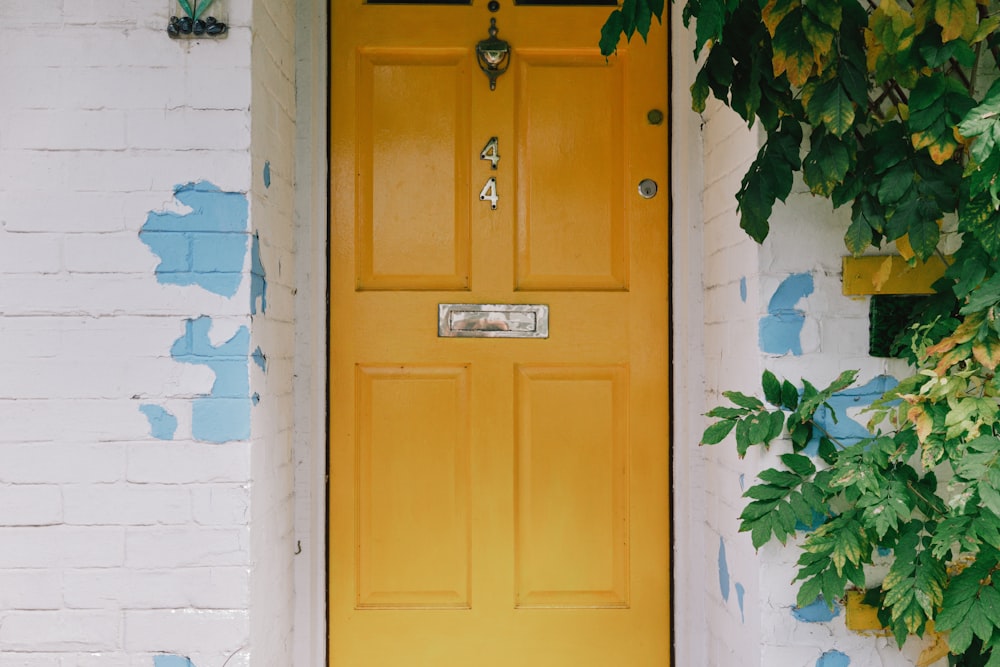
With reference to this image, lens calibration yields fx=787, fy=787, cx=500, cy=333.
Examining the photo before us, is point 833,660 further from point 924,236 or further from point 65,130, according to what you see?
point 65,130

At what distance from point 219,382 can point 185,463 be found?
19 centimetres

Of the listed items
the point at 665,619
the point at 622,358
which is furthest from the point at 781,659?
the point at 622,358

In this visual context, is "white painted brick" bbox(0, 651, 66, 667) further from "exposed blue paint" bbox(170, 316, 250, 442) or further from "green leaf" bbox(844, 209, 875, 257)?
"green leaf" bbox(844, 209, 875, 257)

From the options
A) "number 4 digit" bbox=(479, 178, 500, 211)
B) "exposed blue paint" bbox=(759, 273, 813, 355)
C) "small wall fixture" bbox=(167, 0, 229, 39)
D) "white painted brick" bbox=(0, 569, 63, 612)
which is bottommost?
"white painted brick" bbox=(0, 569, 63, 612)

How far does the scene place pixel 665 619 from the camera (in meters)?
2.18

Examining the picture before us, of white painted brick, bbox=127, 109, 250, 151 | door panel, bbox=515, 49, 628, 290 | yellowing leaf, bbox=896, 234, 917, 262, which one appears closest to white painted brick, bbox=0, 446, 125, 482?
white painted brick, bbox=127, 109, 250, 151

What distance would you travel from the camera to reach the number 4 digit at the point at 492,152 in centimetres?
218

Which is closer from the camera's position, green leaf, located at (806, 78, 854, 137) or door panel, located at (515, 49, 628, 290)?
green leaf, located at (806, 78, 854, 137)

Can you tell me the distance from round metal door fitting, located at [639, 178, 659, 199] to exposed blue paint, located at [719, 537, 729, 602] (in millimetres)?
949

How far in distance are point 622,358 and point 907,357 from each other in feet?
2.38

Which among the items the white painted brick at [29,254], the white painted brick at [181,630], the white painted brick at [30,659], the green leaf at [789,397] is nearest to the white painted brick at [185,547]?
the white painted brick at [181,630]

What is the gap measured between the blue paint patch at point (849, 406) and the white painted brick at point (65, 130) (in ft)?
5.48

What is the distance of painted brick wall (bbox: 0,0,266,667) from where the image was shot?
1689 millimetres

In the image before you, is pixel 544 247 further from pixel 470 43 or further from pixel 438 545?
pixel 438 545
